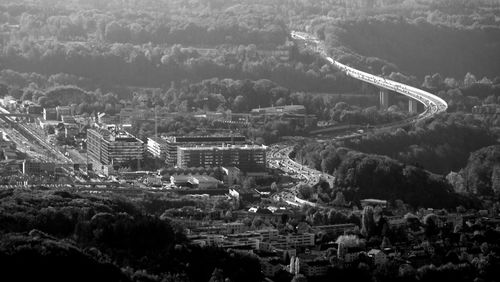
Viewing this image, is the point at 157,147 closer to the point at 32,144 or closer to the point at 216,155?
the point at 216,155

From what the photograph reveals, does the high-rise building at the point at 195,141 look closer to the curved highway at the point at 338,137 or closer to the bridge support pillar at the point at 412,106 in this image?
the curved highway at the point at 338,137

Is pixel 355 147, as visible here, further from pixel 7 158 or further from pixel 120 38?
pixel 120 38

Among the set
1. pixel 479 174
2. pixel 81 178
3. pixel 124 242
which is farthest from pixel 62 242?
pixel 479 174

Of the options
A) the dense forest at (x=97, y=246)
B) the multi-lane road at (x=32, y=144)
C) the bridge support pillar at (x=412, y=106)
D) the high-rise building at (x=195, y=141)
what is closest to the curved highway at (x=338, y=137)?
the bridge support pillar at (x=412, y=106)

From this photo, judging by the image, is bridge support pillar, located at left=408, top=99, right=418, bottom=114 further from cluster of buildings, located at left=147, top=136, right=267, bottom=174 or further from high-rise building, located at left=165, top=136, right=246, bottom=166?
cluster of buildings, located at left=147, top=136, right=267, bottom=174

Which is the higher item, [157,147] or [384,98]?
[157,147]

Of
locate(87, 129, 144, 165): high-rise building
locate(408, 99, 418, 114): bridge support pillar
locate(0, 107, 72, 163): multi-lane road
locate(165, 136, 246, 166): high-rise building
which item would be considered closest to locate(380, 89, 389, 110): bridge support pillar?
locate(408, 99, 418, 114): bridge support pillar

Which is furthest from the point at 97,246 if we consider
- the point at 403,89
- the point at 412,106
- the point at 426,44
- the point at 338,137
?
the point at 426,44
